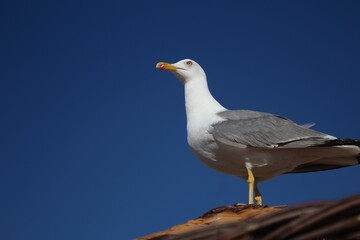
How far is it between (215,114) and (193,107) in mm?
284

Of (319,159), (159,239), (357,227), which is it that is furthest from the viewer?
(319,159)

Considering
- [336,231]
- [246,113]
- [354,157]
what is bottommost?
[336,231]

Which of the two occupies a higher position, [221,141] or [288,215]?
[221,141]

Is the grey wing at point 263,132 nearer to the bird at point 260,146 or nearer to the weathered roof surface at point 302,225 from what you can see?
the bird at point 260,146

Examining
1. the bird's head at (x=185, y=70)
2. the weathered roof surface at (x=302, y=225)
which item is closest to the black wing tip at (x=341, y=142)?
the bird's head at (x=185, y=70)

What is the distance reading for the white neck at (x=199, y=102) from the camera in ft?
11.9

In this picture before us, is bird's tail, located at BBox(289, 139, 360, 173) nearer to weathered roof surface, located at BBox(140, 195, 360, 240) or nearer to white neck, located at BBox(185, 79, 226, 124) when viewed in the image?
white neck, located at BBox(185, 79, 226, 124)

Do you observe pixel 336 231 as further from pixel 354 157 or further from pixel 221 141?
pixel 354 157

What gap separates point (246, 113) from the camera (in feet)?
11.4

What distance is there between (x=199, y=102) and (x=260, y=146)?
0.87 m

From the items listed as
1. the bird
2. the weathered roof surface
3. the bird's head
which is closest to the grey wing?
the bird

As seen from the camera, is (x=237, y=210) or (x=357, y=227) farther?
(x=237, y=210)

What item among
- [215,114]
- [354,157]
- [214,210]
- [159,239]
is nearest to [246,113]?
[215,114]

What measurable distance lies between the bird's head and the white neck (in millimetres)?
40
